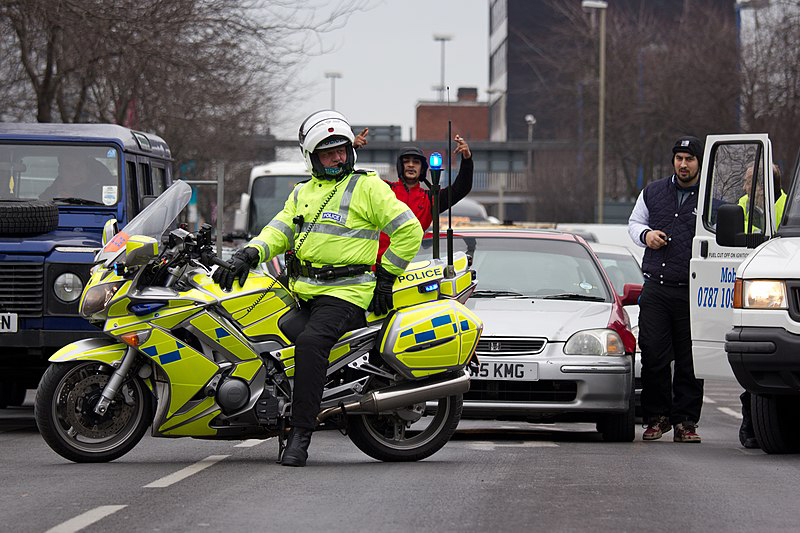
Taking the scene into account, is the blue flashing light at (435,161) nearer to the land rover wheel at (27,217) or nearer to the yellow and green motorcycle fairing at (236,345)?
the yellow and green motorcycle fairing at (236,345)

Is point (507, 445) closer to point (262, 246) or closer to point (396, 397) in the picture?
point (396, 397)

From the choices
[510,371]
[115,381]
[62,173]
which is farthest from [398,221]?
[62,173]

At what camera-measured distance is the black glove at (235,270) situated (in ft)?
31.3

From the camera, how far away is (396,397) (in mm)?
9844

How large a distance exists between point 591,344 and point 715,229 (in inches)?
46.8

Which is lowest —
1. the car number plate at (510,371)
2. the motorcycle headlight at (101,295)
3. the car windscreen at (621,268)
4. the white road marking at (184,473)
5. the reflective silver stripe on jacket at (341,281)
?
the white road marking at (184,473)

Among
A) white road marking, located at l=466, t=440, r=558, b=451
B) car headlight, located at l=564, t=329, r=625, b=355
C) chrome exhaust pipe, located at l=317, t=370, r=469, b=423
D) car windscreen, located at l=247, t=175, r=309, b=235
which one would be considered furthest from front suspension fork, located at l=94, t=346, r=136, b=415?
car windscreen, located at l=247, t=175, r=309, b=235

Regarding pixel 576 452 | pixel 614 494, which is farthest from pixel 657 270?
pixel 614 494

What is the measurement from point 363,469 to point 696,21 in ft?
133

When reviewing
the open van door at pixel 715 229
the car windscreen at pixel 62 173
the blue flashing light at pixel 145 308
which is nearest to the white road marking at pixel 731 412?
the open van door at pixel 715 229

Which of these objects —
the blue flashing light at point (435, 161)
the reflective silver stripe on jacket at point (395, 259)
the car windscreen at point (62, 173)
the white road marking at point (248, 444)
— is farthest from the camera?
the car windscreen at point (62, 173)

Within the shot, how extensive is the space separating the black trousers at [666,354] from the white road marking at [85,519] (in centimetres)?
569

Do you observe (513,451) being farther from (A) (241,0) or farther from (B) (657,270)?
(A) (241,0)

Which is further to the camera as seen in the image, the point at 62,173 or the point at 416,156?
the point at 62,173
